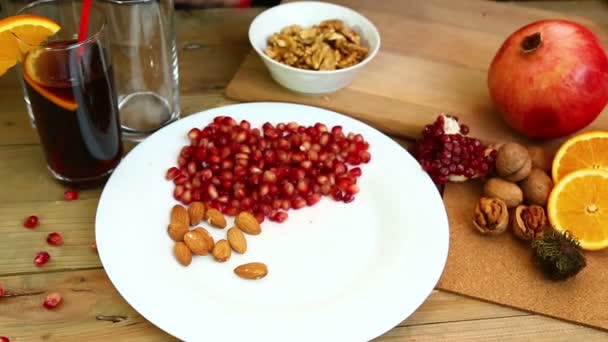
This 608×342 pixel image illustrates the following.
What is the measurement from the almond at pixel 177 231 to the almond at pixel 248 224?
0.28 ft

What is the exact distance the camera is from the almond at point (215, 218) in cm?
104

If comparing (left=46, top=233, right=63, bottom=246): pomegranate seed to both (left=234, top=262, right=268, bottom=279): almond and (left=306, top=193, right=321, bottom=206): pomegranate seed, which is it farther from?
(left=306, top=193, right=321, bottom=206): pomegranate seed

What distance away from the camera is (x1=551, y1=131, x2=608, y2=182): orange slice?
1.14m

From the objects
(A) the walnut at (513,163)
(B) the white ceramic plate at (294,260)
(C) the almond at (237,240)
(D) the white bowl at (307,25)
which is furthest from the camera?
(D) the white bowl at (307,25)

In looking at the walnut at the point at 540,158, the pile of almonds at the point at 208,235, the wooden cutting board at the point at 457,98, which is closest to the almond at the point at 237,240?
the pile of almonds at the point at 208,235

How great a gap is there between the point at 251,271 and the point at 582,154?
613 mm

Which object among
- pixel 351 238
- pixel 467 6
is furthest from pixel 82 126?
pixel 467 6

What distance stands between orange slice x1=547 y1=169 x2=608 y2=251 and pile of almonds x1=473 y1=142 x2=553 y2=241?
0.03 meters

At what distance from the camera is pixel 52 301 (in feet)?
3.10

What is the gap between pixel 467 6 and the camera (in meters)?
1.61

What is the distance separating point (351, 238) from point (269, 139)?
0.25 m

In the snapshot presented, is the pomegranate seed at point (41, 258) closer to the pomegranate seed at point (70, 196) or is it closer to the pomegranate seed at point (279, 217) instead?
the pomegranate seed at point (70, 196)

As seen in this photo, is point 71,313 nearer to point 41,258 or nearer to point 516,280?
point 41,258

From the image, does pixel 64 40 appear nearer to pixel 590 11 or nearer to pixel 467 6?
pixel 467 6
